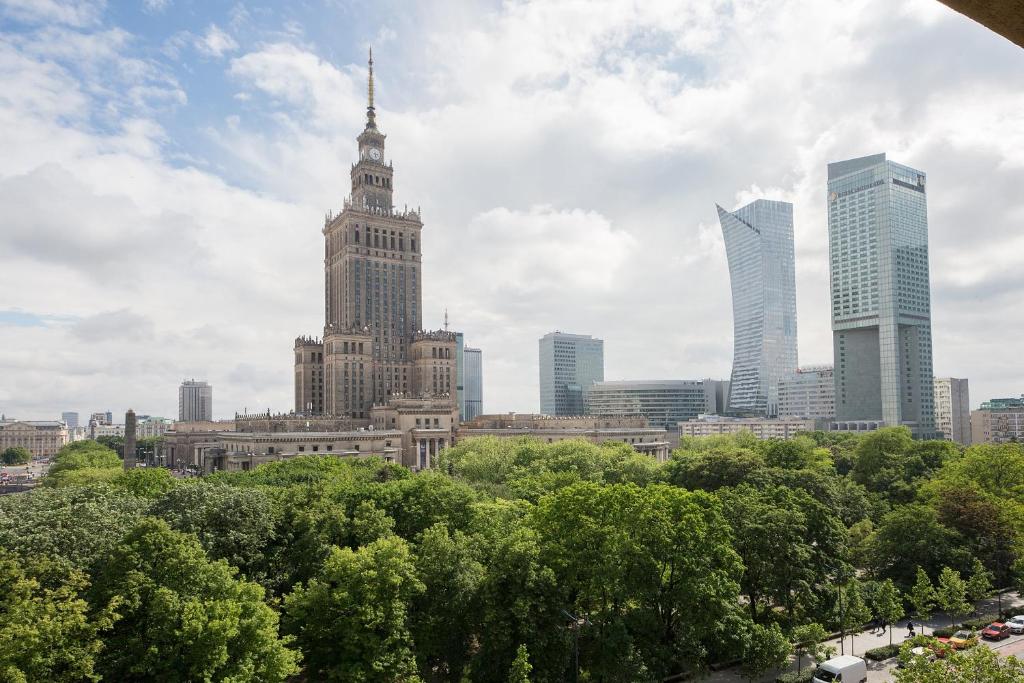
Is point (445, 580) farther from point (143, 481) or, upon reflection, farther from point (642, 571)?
point (143, 481)

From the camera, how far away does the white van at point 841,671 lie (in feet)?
155

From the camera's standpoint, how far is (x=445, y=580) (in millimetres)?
47031

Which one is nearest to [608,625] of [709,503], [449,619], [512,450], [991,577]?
[449,619]

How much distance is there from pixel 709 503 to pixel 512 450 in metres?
60.0

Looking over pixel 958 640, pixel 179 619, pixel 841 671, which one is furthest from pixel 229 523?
pixel 958 640

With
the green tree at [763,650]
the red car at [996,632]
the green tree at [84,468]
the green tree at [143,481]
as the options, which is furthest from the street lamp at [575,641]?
the green tree at [84,468]

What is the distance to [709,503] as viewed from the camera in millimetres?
54281

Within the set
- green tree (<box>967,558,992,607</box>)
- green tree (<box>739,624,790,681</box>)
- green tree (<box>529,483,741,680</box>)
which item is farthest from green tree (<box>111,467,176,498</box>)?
green tree (<box>967,558,992,607</box>)

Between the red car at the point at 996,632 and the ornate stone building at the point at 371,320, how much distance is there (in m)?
117

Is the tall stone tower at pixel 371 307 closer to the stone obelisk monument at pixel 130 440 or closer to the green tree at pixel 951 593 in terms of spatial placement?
the stone obelisk monument at pixel 130 440

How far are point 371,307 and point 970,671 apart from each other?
156523 millimetres

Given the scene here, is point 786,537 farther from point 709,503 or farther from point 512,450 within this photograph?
point 512,450

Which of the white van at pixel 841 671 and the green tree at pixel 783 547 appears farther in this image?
the green tree at pixel 783 547

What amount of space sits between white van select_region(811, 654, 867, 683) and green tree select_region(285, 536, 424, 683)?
28030mm
